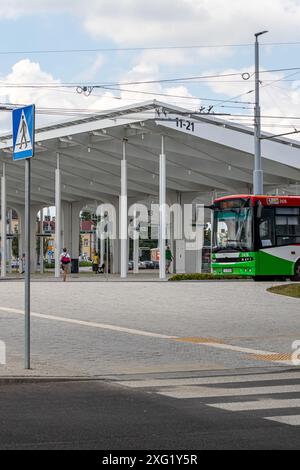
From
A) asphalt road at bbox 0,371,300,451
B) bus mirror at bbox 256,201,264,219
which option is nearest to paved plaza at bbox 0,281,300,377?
asphalt road at bbox 0,371,300,451

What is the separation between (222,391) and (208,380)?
3.91 ft

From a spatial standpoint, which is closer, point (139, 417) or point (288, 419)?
point (288, 419)

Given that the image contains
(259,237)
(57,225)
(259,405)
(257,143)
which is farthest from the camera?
(57,225)

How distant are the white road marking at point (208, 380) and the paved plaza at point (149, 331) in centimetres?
73

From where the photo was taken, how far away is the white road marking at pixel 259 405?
9.84 metres

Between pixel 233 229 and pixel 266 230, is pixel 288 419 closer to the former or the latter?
pixel 266 230

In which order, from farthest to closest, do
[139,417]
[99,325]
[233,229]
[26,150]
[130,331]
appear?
[233,229]
[99,325]
[130,331]
[26,150]
[139,417]

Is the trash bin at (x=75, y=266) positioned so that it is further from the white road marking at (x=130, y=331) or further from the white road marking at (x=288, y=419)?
the white road marking at (x=288, y=419)

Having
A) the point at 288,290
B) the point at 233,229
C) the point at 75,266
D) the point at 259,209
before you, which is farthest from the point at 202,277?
the point at 75,266

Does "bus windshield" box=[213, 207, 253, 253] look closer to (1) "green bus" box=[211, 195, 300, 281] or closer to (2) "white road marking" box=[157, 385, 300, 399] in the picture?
(1) "green bus" box=[211, 195, 300, 281]

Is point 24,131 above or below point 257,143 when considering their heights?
below

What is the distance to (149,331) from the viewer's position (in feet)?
61.7

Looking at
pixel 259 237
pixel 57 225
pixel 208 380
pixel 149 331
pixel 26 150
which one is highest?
pixel 57 225

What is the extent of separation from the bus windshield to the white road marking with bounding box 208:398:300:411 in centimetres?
2798
